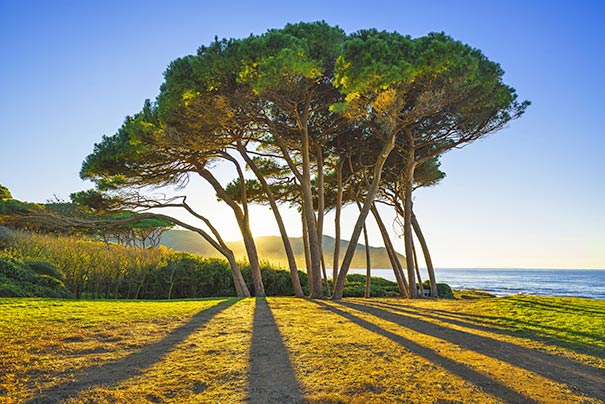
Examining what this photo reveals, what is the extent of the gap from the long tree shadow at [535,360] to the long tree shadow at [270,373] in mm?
1902

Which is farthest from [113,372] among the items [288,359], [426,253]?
[426,253]

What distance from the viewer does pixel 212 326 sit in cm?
501

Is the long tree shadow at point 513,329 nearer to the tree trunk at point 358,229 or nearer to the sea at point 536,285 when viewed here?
the tree trunk at point 358,229

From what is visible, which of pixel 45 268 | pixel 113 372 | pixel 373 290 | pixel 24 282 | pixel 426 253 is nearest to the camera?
pixel 113 372

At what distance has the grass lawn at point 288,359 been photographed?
8.40 feet

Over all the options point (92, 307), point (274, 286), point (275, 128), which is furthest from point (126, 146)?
point (274, 286)

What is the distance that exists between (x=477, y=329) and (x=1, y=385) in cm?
498

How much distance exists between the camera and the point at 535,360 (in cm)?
350

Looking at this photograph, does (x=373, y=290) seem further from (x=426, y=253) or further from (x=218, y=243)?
(x=218, y=243)

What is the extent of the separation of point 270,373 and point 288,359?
432mm

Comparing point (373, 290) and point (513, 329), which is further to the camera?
point (373, 290)

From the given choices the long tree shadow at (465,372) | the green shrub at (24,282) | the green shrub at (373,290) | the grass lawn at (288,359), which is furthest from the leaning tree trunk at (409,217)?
the green shrub at (24,282)

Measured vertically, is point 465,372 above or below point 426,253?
below

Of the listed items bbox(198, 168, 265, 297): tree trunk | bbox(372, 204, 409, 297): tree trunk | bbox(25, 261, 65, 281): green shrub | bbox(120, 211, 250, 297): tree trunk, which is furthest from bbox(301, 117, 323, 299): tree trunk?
bbox(25, 261, 65, 281): green shrub
